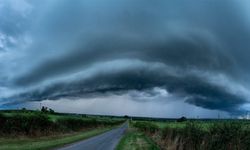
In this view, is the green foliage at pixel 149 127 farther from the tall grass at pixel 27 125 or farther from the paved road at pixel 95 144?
the tall grass at pixel 27 125

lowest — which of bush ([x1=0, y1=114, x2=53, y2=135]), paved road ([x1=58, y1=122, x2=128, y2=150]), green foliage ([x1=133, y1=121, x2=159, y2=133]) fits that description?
paved road ([x1=58, y1=122, x2=128, y2=150])

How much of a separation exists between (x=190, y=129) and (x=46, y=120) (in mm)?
34096

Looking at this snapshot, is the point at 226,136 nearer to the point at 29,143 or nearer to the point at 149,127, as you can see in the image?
the point at 29,143

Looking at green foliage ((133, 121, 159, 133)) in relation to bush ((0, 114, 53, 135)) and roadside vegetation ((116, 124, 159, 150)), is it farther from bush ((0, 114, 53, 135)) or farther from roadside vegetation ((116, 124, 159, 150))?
bush ((0, 114, 53, 135))

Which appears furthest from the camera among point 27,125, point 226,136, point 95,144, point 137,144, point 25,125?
point 27,125

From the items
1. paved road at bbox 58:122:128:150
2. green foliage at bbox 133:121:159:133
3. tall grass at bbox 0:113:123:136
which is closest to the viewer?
paved road at bbox 58:122:128:150

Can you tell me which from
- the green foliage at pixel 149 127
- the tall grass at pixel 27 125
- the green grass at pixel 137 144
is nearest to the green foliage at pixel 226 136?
the green grass at pixel 137 144

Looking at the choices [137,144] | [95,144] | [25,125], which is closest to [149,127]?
[25,125]

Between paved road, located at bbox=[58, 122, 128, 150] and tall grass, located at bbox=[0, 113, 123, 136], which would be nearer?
paved road, located at bbox=[58, 122, 128, 150]

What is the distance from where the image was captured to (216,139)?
60.3ft

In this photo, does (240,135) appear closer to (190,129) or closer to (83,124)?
(190,129)

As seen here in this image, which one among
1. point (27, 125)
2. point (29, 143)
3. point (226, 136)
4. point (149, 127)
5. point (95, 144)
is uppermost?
point (226, 136)

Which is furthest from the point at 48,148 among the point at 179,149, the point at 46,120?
the point at 46,120

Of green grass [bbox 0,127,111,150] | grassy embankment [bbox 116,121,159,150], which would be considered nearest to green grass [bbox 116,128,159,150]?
grassy embankment [bbox 116,121,159,150]
